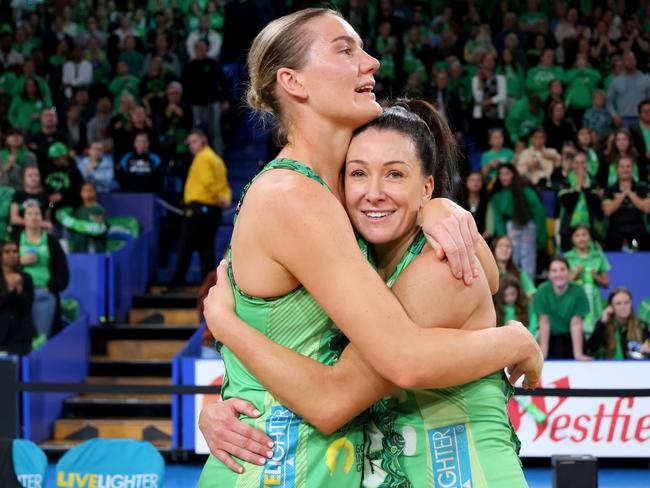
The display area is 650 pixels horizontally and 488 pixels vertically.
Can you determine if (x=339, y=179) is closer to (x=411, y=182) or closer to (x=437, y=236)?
(x=411, y=182)

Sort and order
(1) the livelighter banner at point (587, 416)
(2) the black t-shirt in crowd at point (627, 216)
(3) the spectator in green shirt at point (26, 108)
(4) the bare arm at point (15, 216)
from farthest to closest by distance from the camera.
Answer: (3) the spectator in green shirt at point (26, 108)
(2) the black t-shirt in crowd at point (627, 216)
(4) the bare arm at point (15, 216)
(1) the livelighter banner at point (587, 416)

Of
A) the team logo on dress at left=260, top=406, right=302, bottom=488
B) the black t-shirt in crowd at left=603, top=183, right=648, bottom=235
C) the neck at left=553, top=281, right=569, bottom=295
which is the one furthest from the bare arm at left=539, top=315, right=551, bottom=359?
the team logo on dress at left=260, top=406, right=302, bottom=488

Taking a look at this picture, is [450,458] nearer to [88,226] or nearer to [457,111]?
[88,226]

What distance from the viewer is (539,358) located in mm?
2859

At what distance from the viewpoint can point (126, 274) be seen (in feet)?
34.7

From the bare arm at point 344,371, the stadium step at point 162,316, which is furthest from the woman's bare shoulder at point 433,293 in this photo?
the stadium step at point 162,316

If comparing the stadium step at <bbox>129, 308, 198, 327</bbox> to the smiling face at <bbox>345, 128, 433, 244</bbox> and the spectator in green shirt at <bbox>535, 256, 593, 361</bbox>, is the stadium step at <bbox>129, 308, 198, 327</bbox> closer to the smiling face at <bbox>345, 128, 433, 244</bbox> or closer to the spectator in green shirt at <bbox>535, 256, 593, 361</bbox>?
the spectator in green shirt at <bbox>535, 256, 593, 361</bbox>

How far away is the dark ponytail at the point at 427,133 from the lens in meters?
2.88

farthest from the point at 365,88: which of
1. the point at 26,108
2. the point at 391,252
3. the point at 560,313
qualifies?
the point at 26,108

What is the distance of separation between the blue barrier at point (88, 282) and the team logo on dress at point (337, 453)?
24.0ft

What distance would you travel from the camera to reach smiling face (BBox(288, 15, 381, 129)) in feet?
9.37

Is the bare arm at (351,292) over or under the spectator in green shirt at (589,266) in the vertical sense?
over

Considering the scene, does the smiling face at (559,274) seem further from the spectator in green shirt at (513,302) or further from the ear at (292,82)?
the ear at (292,82)

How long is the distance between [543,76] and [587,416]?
232 inches
